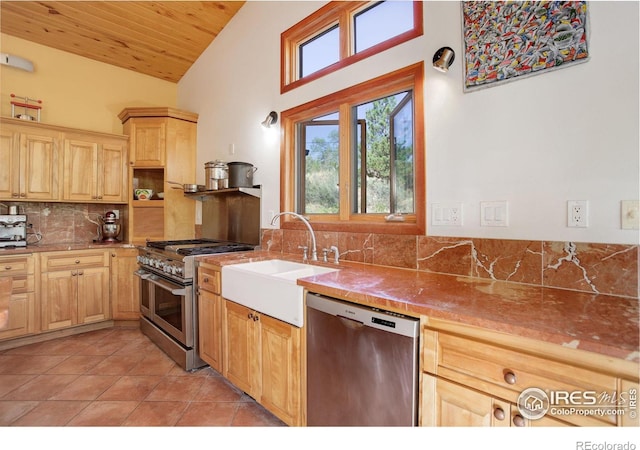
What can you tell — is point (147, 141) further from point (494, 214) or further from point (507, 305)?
point (507, 305)

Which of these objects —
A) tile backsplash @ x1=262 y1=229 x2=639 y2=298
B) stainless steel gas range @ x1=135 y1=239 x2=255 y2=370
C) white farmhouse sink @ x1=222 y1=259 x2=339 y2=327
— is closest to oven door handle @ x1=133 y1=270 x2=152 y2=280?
stainless steel gas range @ x1=135 y1=239 x2=255 y2=370

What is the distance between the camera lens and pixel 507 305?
106cm

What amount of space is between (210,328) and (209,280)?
346 mm

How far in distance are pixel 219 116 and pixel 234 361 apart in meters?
2.65

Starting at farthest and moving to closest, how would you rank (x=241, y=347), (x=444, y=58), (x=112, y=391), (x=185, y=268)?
(x=185, y=268) < (x=112, y=391) < (x=241, y=347) < (x=444, y=58)

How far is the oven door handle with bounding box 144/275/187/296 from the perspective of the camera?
2.28 meters

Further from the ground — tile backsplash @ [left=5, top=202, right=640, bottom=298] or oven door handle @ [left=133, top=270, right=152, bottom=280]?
tile backsplash @ [left=5, top=202, right=640, bottom=298]

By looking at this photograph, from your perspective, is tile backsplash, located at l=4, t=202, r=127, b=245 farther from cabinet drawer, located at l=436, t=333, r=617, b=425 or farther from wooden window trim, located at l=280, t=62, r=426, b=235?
cabinet drawer, located at l=436, t=333, r=617, b=425

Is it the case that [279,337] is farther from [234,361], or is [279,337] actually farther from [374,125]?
[374,125]

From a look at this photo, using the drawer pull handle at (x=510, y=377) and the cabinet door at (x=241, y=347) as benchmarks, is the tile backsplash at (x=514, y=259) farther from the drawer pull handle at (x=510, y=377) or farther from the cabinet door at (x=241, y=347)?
the cabinet door at (x=241, y=347)

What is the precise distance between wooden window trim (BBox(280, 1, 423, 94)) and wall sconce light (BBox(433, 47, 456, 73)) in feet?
0.78

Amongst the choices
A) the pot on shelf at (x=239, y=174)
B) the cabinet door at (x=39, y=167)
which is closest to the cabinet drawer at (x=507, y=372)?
the pot on shelf at (x=239, y=174)

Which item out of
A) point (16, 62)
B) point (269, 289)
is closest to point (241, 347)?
point (269, 289)
